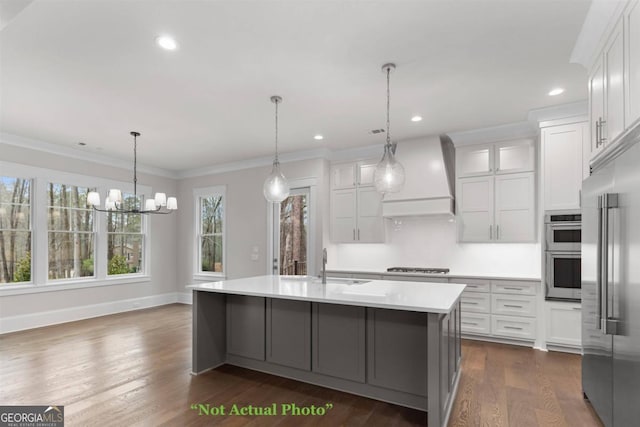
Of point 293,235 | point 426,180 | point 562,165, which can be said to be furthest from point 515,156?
point 293,235

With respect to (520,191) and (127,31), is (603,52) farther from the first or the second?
(127,31)

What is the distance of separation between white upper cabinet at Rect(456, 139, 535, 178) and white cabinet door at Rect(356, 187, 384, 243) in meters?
1.28

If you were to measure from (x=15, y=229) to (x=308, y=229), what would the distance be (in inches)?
171

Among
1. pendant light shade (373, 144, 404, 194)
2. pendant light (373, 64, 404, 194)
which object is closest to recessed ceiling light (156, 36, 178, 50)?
pendant light (373, 64, 404, 194)

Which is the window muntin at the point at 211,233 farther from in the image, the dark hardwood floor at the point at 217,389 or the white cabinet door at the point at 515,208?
the white cabinet door at the point at 515,208

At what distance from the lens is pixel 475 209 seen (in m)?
4.71

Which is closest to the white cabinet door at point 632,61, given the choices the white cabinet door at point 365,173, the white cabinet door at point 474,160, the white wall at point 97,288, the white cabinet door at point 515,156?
the white cabinet door at point 515,156

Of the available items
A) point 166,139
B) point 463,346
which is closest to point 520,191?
point 463,346

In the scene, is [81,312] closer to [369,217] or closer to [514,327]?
[369,217]

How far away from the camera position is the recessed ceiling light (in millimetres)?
2555

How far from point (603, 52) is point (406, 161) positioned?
8.98 feet

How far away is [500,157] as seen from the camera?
4.59 meters

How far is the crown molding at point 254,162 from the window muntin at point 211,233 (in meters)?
0.52

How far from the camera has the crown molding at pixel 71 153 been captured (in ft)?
16.2
